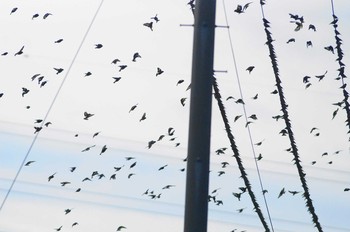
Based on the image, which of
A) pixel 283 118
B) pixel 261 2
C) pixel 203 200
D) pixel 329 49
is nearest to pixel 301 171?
pixel 283 118

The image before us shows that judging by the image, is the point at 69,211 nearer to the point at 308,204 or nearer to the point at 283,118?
the point at 283,118

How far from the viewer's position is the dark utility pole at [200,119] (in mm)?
9156

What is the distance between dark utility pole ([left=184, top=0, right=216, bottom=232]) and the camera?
9156 mm

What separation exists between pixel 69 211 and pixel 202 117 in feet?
34.9

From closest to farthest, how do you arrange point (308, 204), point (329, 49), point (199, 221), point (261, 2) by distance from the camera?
point (199, 221)
point (261, 2)
point (329, 49)
point (308, 204)

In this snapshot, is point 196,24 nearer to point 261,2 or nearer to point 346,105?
point 261,2

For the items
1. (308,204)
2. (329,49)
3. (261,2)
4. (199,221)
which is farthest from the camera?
(308,204)

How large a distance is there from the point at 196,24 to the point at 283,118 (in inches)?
377

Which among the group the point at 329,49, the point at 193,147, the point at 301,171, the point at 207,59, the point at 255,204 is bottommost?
the point at 193,147

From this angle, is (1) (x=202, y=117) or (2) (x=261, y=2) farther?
(2) (x=261, y=2)

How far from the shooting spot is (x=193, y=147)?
9.16 m

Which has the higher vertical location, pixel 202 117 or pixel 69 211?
pixel 69 211

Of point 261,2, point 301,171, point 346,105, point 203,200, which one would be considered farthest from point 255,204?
point 203,200

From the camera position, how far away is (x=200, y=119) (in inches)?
363
